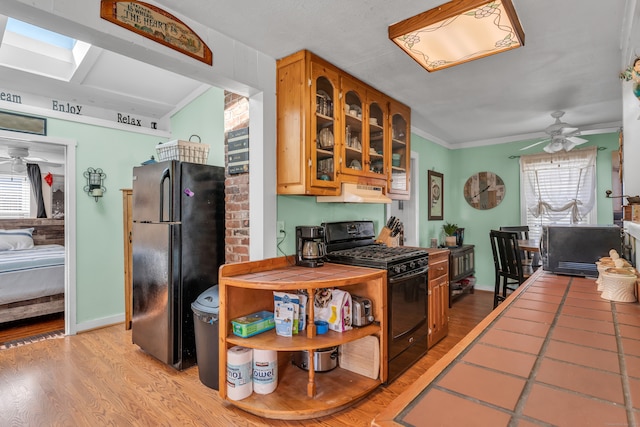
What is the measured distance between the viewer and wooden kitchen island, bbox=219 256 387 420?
1984 millimetres

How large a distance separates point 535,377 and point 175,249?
2464 millimetres

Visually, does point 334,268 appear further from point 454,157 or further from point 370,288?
point 454,157

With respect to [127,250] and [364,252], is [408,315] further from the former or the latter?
[127,250]

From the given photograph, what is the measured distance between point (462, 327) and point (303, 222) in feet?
7.47

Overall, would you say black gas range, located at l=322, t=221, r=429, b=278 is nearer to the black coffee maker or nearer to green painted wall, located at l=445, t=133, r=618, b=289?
the black coffee maker

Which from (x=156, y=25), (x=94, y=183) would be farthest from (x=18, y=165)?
(x=156, y=25)

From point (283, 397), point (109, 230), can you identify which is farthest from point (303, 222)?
point (109, 230)

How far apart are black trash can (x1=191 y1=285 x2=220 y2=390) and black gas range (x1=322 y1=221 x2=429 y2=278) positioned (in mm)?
996

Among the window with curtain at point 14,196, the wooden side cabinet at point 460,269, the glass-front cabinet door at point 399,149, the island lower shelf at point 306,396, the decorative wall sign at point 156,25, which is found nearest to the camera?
the decorative wall sign at point 156,25

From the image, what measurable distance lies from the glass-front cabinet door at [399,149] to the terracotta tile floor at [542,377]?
8.00ft

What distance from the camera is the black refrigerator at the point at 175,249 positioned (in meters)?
2.60

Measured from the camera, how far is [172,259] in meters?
2.57

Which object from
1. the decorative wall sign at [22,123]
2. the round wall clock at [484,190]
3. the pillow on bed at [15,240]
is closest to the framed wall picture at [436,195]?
the round wall clock at [484,190]

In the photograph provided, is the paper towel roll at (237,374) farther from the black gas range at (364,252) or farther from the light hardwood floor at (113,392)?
the black gas range at (364,252)
